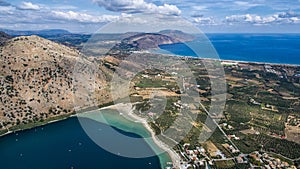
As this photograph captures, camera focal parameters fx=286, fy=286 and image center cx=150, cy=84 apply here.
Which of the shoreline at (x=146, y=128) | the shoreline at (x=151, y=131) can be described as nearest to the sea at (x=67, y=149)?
the shoreline at (x=146, y=128)

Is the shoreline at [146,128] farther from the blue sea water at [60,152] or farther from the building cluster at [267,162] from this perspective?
the building cluster at [267,162]

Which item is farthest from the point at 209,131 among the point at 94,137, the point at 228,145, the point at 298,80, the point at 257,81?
the point at 298,80

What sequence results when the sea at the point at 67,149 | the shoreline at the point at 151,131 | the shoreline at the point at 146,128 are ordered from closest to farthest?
the sea at the point at 67,149
the shoreline at the point at 146,128
the shoreline at the point at 151,131

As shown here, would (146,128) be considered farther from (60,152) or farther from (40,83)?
(40,83)

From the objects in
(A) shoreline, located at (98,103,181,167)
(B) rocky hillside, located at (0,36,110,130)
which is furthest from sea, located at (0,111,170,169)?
(B) rocky hillside, located at (0,36,110,130)

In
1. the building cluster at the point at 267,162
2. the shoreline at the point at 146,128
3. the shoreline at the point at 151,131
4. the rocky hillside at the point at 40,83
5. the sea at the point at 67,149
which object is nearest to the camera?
the building cluster at the point at 267,162

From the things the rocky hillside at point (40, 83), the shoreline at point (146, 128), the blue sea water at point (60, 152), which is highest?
the rocky hillside at point (40, 83)

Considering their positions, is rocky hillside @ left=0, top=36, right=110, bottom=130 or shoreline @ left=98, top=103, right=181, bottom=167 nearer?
shoreline @ left=98, top=103, right=181, bottom=167

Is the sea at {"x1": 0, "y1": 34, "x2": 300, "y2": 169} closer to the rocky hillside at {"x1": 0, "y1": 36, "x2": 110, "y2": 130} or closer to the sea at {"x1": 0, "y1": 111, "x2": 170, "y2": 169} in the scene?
the sea at {"x1": 0, "y1": 111, "x2": 170, "y2": 169}
